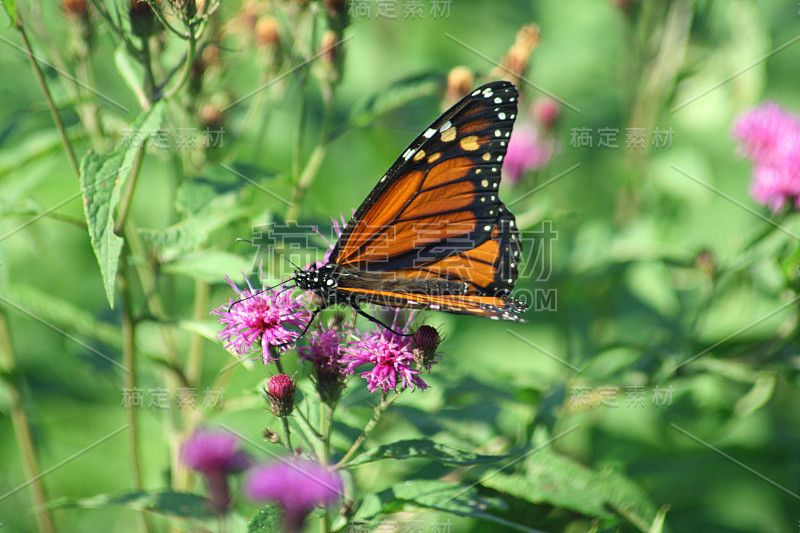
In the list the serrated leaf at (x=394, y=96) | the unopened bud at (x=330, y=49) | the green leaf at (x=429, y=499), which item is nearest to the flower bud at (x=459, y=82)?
the serrated leaf at (x=394, y=96)

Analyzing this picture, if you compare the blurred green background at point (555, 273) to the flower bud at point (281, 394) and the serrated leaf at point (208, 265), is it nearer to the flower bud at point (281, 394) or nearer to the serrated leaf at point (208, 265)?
the serrated leaf at point (208, 265)

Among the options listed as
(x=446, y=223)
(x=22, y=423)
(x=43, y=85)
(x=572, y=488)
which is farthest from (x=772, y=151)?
(x=22, y=423)

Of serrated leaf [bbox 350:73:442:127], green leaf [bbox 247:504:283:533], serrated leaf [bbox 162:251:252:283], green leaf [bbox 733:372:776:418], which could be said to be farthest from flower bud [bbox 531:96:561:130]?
green leaf [bbox 247:504:283:533]

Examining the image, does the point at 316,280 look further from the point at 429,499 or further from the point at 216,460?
the point at 429,499

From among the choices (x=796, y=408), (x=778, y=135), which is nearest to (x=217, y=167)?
(x=778, y=135)

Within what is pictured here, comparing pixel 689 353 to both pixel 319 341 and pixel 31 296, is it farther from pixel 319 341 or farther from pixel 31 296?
pixel 31 296
